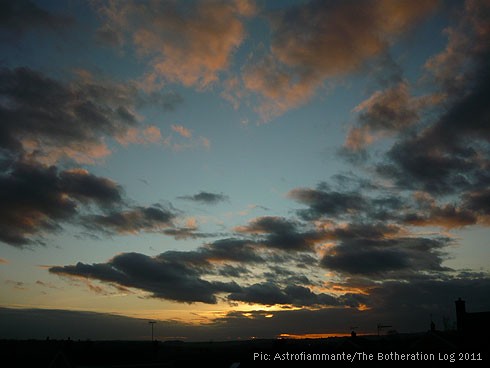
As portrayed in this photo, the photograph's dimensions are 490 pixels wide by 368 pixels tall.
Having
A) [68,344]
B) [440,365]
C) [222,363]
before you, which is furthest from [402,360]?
[68,344]

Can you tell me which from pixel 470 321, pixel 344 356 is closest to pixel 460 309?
pixel 470 321

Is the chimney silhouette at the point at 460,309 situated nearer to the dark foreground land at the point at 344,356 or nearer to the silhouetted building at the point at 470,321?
the silhouetted building at the point at 470,321

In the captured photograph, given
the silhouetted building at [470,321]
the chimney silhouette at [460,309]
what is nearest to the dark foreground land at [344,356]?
the silhouetted building at [470,321]

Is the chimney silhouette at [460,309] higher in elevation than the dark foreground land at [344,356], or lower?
higher

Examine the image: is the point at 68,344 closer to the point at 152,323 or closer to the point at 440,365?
the point at 440,365

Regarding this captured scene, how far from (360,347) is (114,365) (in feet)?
90.2

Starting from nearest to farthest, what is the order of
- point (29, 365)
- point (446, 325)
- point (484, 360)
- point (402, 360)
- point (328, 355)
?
point (484, 360) < point (402, 360) < point (328, 355) < point (29, 365) < point (446, 325)

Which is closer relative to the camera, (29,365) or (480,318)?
(480,318)

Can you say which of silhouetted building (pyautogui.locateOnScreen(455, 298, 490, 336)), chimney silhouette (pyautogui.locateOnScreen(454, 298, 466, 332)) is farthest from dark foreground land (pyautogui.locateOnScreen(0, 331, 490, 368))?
chimney silhouette (pyautogui.locateOnScreen(454, 298, 466, 332))

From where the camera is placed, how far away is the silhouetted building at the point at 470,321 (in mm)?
48753

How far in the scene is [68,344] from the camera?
169 ft

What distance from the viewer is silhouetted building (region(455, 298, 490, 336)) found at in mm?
48753

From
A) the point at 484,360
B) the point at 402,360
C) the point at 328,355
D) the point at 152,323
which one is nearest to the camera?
the point at 484,360

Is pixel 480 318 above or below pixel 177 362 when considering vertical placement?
above
